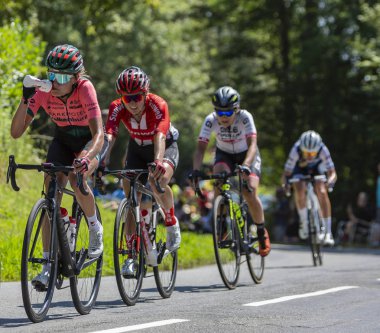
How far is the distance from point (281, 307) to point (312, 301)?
0.61 meters

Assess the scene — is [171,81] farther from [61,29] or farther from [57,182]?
[57,182]

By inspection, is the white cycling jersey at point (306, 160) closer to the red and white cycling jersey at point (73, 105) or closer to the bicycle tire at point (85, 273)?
the bicycle tire at point (85, 273)

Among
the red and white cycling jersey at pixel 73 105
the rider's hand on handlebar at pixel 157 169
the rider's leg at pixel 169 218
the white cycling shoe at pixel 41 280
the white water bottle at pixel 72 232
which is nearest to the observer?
the white cycling shoe at pixel 41 280

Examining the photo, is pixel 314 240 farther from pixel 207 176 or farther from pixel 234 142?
pixel 207 176

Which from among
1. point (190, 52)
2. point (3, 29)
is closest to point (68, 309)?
point (3, 29)

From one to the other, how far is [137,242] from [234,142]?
286 centimetres

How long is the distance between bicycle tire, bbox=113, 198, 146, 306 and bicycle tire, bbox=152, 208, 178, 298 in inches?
12.6

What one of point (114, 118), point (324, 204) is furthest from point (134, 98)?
point (324, 204)

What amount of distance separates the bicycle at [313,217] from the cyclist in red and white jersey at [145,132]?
18.6 ft

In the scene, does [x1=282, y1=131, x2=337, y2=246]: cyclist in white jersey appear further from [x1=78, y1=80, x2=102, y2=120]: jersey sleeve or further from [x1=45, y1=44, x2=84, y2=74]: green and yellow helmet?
[x1=45, y1=44, x2=84, y2=74]: green and yellow helmet

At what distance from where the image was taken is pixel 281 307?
348 inches

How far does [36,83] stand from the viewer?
762 centimetres

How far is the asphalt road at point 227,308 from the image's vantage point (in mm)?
7488

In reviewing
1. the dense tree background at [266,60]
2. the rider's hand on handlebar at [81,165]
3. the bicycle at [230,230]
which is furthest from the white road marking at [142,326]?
the dense tree background at [266,60]
